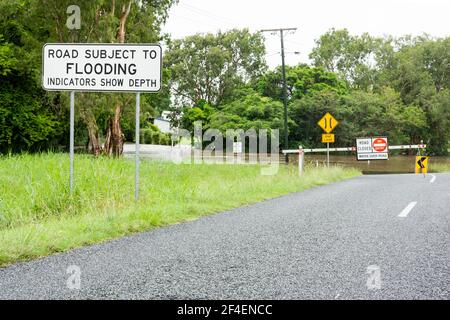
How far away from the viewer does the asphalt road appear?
392 cm

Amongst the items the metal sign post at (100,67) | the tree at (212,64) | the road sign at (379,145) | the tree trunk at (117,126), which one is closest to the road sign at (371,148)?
the road sign at (379,145)

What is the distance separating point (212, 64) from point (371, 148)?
109 feet

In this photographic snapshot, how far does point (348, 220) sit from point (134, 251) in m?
3.92

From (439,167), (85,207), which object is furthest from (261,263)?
(439,167)

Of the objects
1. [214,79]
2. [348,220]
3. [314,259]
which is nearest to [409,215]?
[348,220]

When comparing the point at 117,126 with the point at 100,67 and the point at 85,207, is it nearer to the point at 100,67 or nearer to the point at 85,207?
the point at 100,67

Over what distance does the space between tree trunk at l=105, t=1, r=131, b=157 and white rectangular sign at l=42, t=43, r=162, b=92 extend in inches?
648

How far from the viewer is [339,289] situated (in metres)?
3.95

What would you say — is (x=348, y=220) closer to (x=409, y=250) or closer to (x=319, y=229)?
(x=319, y=229)

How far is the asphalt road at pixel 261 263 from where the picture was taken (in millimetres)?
3916

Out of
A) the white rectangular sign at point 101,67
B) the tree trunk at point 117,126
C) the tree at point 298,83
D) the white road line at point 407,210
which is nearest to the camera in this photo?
the white road line at point 407,210

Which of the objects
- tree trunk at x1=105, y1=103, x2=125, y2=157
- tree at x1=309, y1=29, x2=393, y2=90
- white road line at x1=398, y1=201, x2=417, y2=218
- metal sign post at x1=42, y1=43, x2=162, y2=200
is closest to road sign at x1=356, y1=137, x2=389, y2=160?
tree trunk at x1=105, y1=103, x2=125, y2=157

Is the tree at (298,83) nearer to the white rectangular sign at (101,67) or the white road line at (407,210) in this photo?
the white road line at (407,210)

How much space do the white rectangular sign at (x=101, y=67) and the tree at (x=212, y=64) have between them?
46685 millimetres
